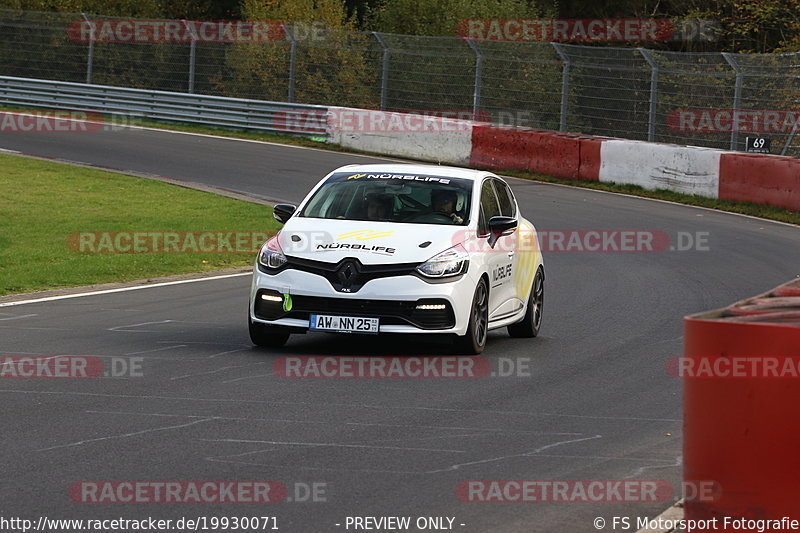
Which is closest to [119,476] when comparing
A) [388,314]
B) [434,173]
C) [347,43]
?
[388,314]

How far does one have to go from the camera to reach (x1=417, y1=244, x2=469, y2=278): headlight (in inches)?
427

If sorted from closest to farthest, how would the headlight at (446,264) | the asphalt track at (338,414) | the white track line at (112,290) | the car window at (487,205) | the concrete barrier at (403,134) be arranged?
the asphalt track at (338,414) < the headlight at (446,264) < the car window at (487,205) < the white track line at (112,290) < the concrete barrier at (403,134)

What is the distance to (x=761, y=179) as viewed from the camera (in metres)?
25.3

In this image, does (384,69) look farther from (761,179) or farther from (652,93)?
(761,179)

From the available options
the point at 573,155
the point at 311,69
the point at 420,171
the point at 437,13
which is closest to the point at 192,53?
the point at 311,69

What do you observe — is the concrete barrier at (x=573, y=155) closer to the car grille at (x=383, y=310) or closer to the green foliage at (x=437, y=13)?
the car grille at (x=383, y=310)

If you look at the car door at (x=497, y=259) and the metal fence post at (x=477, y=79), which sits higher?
the metal fence post at (x=477, y=79)

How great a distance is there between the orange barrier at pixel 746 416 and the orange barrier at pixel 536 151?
23.5m

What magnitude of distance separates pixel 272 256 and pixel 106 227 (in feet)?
31.8

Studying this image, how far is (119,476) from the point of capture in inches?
271

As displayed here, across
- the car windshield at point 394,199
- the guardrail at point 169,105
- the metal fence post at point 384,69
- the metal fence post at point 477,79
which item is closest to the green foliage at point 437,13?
the guardrail at point 169,105

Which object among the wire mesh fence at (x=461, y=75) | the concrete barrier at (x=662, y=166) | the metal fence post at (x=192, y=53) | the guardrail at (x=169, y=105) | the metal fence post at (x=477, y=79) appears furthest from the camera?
the metal fence post at (x=192, y=53)

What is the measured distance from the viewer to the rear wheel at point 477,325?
11117 mm

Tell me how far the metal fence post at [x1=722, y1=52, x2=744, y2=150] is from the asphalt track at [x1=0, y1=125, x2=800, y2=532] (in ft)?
37.6
